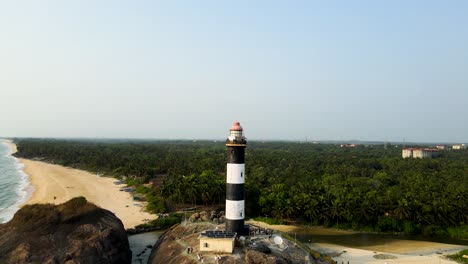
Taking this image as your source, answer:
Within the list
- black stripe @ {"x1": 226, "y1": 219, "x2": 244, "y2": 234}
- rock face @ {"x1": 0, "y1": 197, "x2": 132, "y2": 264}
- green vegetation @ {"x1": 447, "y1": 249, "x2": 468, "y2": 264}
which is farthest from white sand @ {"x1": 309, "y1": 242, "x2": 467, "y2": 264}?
rock face @ {"x1": 0, "y1": 197, "x2": 132, "y2": 264}

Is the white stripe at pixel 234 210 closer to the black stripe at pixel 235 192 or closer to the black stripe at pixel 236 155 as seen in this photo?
the black stripe at pixel 235 192

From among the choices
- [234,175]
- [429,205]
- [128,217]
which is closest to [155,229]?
[128,217]

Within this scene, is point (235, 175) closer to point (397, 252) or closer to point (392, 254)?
point (392, 254)

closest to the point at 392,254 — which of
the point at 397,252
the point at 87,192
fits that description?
the point at 397,252

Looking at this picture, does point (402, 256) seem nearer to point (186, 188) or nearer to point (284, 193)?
point (284, 193)

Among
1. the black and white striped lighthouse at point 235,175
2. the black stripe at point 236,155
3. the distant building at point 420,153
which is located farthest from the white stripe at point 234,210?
Result: the distant building at point 420,153

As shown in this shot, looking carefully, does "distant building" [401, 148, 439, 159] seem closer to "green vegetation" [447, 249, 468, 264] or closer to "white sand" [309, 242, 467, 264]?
"white sand" [309, 242, 467, 264]
